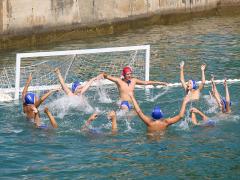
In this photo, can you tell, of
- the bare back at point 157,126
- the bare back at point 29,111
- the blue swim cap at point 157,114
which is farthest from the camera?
the bare back at point 29,111

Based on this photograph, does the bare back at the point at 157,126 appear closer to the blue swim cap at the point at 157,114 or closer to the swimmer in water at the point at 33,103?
the blue swim cap at the point at 157,114

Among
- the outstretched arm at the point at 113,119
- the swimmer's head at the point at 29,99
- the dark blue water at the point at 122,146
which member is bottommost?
the dark blue water at the point at 122,146

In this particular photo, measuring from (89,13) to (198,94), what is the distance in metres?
16.3

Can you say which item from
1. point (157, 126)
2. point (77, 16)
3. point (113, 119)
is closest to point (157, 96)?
point (157, 126)

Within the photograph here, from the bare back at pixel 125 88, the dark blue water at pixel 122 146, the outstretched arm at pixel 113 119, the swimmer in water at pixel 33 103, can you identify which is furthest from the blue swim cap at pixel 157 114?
the swimmer in water at pixel 33 103

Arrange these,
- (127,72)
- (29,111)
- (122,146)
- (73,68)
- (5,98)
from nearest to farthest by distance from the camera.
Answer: (122,146) → (29,111) → (127,72) → (5,98) → (73,68)

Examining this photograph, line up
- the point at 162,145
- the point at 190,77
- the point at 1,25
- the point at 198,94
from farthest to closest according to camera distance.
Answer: the point at 1,25 → the point at 190,77 → the point at 198,94 → the point at 162,145

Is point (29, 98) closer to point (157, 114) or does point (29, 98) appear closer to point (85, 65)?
point (157, 114)

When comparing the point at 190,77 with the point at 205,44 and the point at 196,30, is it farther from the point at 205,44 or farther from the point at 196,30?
the point at 196,30

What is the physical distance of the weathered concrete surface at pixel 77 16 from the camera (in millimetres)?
34438

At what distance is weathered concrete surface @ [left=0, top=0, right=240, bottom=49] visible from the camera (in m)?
34.4

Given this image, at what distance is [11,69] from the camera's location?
29281 mm

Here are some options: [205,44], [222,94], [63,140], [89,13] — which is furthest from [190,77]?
[89,13]

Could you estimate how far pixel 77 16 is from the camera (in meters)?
37.3
